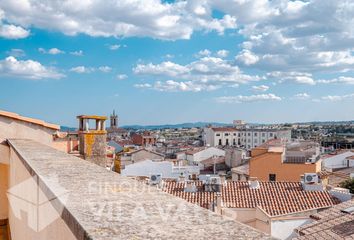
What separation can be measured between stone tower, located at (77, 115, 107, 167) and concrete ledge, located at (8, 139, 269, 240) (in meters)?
5.96

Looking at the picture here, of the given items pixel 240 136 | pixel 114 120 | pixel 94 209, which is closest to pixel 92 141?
pixel 94 209

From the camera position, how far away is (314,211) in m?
14.4

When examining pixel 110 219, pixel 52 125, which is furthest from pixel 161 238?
pixel 52 125

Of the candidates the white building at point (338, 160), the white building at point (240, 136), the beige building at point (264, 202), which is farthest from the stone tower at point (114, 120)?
the beige building at point (264, 202)

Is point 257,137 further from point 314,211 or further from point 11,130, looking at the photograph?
point 11,130

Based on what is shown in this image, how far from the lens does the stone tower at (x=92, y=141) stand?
8781 mm

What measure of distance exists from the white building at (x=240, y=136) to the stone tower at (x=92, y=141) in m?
86.3

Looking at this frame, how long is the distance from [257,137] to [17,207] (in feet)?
334

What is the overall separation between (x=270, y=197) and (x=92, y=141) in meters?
9.28

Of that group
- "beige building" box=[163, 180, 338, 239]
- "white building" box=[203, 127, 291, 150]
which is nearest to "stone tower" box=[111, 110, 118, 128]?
"white building" box=[203, 127, 291, 150]

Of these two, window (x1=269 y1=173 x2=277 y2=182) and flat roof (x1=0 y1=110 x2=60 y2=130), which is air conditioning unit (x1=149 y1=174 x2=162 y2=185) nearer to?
flat roof (x1=0 y1=110 x2=60 y2=130)

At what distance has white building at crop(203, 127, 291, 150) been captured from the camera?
97.2 metres

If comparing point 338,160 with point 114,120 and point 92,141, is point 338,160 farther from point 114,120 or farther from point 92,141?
point 114,120

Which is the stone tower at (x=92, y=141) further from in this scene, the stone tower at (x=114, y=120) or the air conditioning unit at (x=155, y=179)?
the stone tower at (x=114, y=120)
